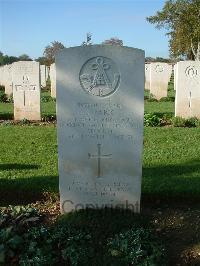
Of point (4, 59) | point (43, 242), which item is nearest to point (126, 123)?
point (43, 242)

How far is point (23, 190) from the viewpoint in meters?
5.96

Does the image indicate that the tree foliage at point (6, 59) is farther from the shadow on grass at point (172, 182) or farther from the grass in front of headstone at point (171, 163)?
the shadow on grass at point (172, 182)

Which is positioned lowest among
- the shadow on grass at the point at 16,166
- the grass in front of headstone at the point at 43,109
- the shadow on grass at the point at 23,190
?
the shadow on grass at the point at 23,190

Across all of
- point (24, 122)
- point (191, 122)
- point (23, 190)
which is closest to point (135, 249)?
point (23, 190)

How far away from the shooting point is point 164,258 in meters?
4.20

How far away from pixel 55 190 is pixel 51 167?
4.31 ft

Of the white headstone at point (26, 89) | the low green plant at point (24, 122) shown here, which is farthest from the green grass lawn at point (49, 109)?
the low green plant at point (24, 122)

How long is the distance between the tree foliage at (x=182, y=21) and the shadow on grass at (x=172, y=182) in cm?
3322

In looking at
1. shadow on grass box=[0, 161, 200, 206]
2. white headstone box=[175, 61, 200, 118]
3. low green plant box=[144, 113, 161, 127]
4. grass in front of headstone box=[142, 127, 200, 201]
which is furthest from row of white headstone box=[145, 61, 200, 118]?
shadow on grass box=[0, 161, 200, 206]

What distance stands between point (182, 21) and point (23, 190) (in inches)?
1447

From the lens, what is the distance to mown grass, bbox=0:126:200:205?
5.92 metres

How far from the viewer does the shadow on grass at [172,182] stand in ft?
18.8

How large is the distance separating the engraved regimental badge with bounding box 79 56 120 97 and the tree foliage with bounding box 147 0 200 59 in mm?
35186

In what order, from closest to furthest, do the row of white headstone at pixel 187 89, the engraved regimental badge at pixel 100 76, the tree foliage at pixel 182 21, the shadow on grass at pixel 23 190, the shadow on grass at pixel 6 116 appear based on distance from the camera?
the engraved regimental badge at pixel 100 76, the shadow on grass at pixel 23 190, the row of white headstone at pixel 187 89, the shadow on grass at pixel 6 116, the tree foliage at pixel 182 21
